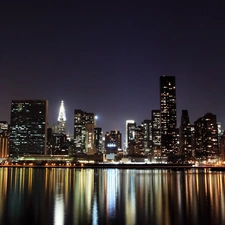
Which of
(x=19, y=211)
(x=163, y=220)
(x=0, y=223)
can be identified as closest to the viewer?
(x=0, y=223)


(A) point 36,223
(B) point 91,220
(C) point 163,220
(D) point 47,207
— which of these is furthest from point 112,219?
(D) point 47,207

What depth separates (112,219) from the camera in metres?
31.4

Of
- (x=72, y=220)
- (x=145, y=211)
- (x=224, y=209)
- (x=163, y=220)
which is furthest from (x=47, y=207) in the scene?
(x=224, y=209)

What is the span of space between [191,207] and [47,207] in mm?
15704

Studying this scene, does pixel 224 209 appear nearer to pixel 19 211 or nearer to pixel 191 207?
pixel 191 207

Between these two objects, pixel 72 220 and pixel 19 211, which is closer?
pixel 72 220

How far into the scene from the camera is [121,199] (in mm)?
45500

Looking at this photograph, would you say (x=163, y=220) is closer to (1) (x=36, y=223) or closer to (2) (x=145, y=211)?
(2) (x=145, y=211)

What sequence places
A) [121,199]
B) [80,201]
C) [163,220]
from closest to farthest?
1. [163,220]
2. [80,201]
3. [121,199]

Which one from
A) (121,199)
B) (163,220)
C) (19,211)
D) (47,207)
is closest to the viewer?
(163,220)

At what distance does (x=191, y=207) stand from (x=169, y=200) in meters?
5.89

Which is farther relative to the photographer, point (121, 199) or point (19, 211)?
point (121, 199)

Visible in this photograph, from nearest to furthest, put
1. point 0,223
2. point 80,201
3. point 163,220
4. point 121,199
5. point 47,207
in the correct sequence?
point 0,223, point 163,220, point 47,207, point 80,201, point 121,199

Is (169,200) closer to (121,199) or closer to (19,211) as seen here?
(121,199)
